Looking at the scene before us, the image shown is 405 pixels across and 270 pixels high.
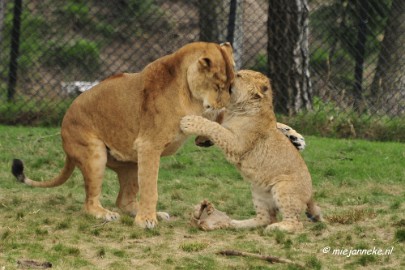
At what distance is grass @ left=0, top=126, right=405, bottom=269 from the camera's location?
235 inches

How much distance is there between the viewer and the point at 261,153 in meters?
7.03

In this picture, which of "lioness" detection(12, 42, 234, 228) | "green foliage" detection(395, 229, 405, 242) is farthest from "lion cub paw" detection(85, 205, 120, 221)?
"green foliage" detection(395, 229, 405, 242)

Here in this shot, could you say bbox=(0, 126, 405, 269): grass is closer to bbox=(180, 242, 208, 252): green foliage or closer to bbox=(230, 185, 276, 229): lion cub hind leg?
bbox=(180, 242, 208, 252): green foliage

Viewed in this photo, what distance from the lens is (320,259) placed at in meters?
5.96

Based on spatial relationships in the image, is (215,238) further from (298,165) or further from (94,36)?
(94,36)

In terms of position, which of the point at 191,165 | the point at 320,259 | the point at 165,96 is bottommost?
the point at 191,165

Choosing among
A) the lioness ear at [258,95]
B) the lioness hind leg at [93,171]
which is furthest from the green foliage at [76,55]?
the lioness ear at [258,95]

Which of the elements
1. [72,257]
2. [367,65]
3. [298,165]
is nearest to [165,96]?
[298,165]

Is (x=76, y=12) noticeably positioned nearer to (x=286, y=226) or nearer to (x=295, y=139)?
(x=295, y=139)

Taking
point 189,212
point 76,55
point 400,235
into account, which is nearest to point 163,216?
point 189,212

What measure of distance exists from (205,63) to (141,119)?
636 mm

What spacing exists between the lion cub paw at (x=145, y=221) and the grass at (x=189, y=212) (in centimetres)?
7

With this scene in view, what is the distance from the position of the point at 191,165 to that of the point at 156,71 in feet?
7.82

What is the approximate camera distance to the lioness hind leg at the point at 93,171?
7273 millimetres
